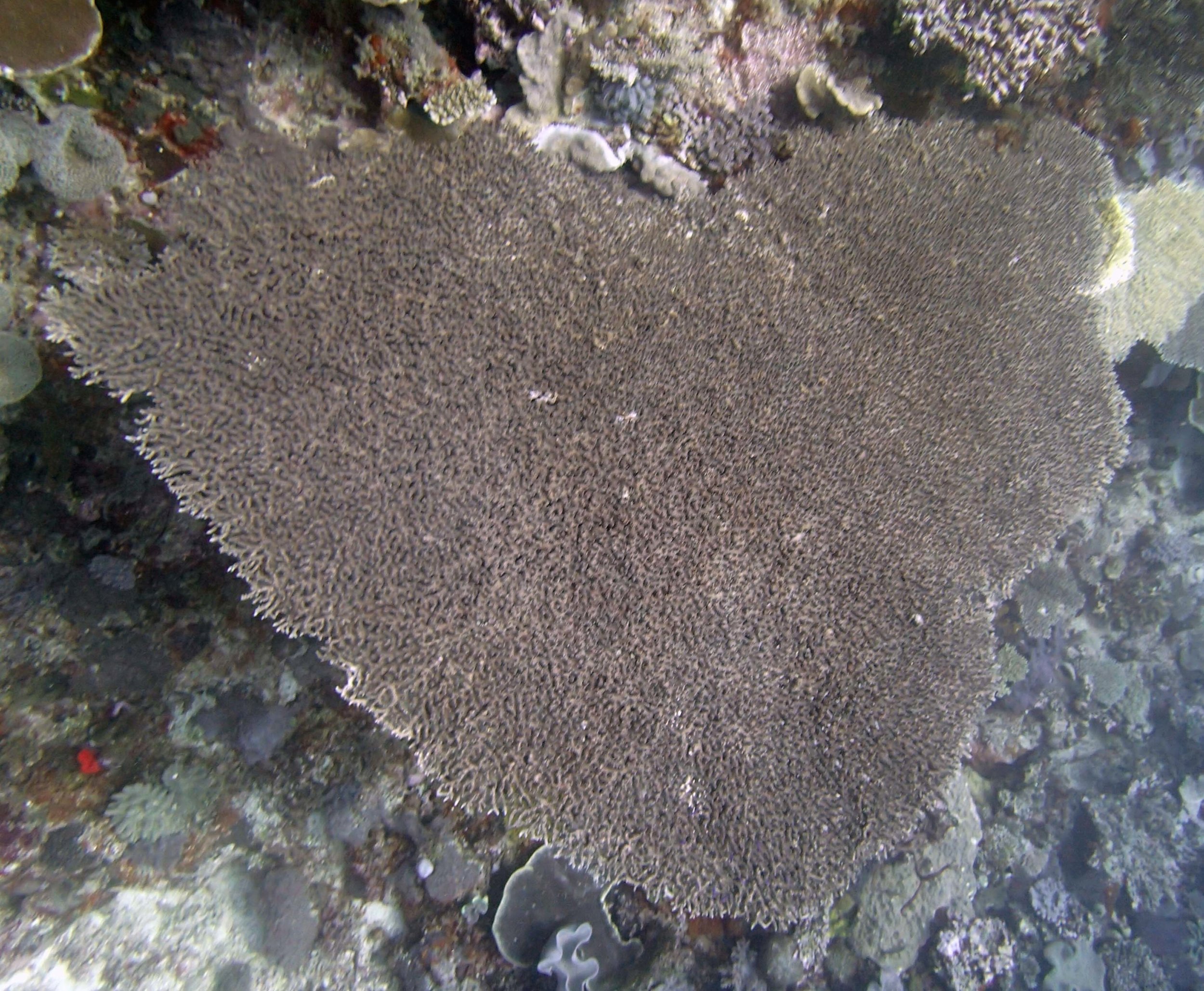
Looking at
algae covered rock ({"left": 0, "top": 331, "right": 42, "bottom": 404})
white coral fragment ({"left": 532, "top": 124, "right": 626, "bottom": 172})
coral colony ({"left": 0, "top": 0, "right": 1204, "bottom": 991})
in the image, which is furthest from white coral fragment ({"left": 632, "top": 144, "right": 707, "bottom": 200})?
algae covered rock ({"left": 0, "top": 331, "right": 42, "bottom": 404})

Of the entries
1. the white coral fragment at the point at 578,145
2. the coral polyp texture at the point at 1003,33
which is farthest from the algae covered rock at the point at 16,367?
the coral polyp texture at the point at 1003,33

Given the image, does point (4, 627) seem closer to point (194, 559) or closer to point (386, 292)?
point (194, 559)

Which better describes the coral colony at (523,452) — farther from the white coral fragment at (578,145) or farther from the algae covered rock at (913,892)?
the algae covered rock at (913,892)

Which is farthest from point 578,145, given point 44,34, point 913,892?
point 913,892

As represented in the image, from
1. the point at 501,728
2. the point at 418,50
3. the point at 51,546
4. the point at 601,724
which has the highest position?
the point at 418,50

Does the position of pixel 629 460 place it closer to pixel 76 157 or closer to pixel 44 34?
pixel 76 157

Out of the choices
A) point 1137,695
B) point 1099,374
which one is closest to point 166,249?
point 1099,374

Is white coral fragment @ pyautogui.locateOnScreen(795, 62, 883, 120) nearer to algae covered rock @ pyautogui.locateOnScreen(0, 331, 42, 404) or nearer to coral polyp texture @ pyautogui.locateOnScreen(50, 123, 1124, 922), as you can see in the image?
coral polyp texture @ pyautogui.locateOnScreen(50, 123, 1124, 922)
